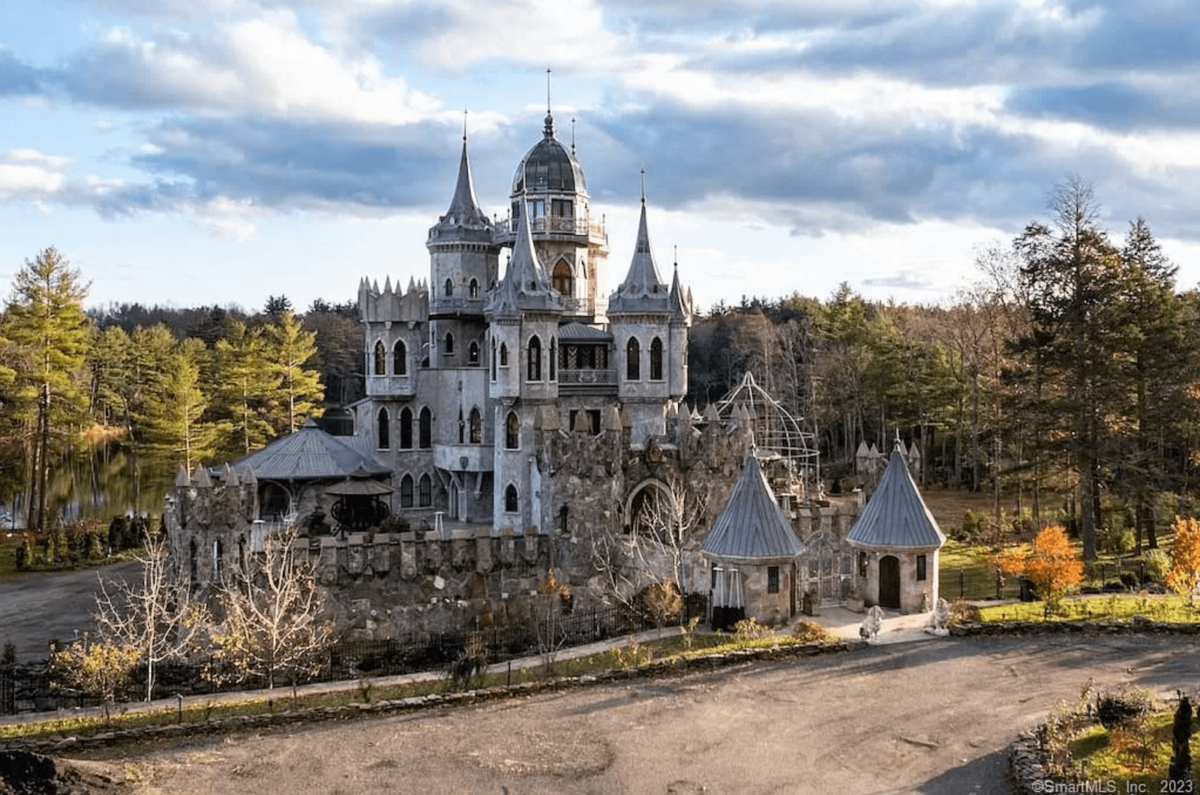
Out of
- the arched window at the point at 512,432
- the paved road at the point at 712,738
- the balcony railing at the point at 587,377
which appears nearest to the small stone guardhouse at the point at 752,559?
the paved road at the point at 712,738

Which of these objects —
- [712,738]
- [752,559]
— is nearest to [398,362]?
[752,559]

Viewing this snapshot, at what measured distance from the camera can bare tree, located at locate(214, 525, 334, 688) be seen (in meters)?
24.9

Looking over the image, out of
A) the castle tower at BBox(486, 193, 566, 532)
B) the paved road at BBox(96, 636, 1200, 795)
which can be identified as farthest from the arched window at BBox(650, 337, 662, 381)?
the paved road at BBox(96, 636, 1200, 795)

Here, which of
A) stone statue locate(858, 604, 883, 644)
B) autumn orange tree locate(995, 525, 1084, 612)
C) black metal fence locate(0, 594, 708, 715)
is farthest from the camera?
autumn orange tree locate(995, 525, 1084, 612)

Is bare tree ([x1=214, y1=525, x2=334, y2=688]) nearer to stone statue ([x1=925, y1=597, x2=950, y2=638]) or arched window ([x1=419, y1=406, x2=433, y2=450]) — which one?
arched window ([x1=419, y1=406, x2=433, y2=450])

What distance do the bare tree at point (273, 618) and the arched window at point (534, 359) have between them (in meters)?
11.4

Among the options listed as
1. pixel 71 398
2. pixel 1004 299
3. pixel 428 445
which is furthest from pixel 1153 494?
pixel 71 398

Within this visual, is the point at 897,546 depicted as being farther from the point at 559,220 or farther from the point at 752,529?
the point at 559,220

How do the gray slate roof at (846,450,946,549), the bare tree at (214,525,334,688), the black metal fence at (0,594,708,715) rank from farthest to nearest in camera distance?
the gray slate roof at (846,450,946,549)
the bare tree at (214,525,334,688)
the black metal fence at (0,594,708,715)

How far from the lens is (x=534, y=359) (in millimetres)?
39000

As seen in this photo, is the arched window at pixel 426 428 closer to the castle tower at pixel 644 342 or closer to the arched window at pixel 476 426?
the arched window at pixel 476 426

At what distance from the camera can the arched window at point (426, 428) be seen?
144 feet

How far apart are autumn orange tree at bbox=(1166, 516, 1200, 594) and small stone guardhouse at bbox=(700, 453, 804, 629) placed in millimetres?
11116

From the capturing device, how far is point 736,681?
23359 mm
